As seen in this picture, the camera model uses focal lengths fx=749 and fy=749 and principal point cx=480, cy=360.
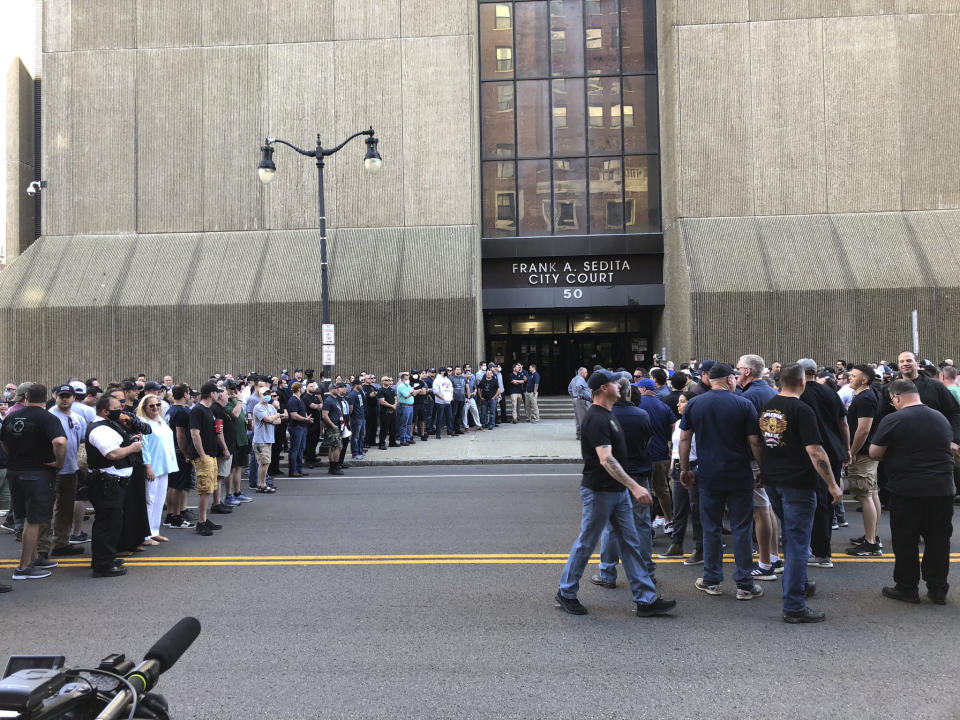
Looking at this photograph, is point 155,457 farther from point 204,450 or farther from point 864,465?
point 864,465

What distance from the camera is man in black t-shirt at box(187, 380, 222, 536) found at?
941 centimetres

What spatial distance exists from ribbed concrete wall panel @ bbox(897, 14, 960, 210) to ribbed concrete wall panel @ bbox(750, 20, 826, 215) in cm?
271

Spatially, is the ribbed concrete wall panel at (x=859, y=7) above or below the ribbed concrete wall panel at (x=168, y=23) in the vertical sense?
below

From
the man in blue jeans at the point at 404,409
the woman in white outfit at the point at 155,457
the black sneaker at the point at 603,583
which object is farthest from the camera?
the man in blue jeans at the point at 404,409

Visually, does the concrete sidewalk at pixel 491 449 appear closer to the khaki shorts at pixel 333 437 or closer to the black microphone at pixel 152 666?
the khaki shorts at pixel 333 437

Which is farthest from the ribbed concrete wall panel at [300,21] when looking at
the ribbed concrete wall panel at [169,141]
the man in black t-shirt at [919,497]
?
the man in black t-shirt at [919,497]

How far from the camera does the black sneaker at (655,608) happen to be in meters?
5.85

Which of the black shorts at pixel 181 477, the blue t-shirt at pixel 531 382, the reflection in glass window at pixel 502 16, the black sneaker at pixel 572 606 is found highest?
the reflection in glass window at pixel 502 16

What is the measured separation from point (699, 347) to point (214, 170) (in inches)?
689

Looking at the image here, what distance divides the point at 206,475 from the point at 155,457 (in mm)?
898

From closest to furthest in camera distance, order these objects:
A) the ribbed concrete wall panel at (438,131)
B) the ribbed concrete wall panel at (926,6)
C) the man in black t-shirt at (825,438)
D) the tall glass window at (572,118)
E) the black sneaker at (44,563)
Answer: the man in black t-shirt at (825,438), the black sneaker at (44,563), the ribbed concrete wall panel at (926,6), the ribbed concrete wall panel at (438,131), the tall glass window at (572,118)

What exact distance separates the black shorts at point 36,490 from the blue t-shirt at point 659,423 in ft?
20.7

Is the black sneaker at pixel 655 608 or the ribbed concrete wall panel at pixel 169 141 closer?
the black sneaker at pixel 655 608

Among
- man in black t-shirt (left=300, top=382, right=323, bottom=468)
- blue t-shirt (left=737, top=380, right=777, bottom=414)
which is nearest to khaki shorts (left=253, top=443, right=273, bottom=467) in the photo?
man in black t-shirt (left=300, top=382, right=323, bottom=468)
